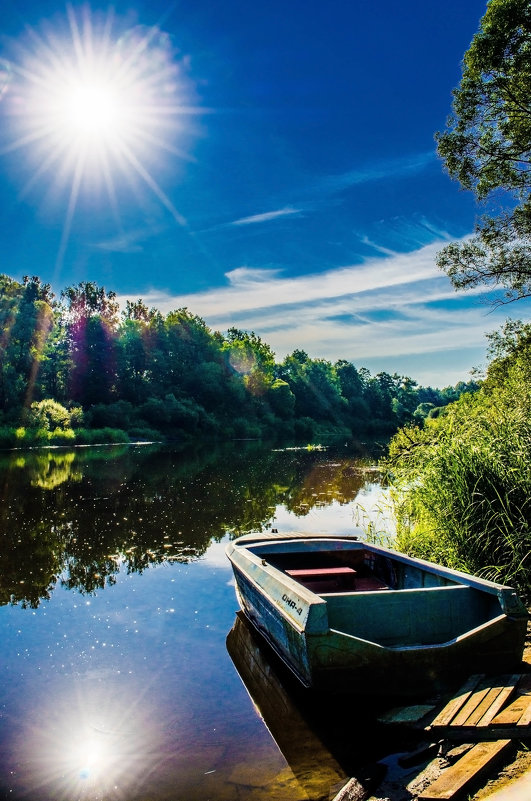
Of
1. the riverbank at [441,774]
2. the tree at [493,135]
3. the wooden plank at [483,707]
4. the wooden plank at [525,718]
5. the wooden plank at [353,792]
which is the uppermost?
the tree at [493,135]

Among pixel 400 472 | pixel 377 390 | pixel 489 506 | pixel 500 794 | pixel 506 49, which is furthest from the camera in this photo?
pixel 377 390

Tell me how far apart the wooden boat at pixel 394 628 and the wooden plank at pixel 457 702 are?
6.0 inches

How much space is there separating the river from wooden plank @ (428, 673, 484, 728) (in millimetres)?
614

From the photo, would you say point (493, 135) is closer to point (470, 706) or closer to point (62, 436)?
point (470, 706)

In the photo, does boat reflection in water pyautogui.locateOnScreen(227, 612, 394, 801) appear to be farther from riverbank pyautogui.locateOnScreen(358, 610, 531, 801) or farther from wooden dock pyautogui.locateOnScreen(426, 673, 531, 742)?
wooden dock pyautogui.locateOnScreen(426, 673, 531, 742)

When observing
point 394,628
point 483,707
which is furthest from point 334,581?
point 483,707

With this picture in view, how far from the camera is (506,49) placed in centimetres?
1566

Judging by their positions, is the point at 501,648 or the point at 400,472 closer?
the point at 501,648

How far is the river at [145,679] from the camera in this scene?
4145 millimetres

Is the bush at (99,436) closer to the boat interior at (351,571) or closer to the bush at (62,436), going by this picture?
the bush at (62,436)

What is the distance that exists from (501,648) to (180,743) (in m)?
2.82

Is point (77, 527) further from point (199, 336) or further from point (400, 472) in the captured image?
point (199, 336)

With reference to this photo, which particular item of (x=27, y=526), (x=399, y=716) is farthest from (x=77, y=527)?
(x=399, y=716)

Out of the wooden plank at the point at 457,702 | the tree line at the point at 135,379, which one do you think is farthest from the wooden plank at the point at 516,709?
the tree line at the point at 135,379
